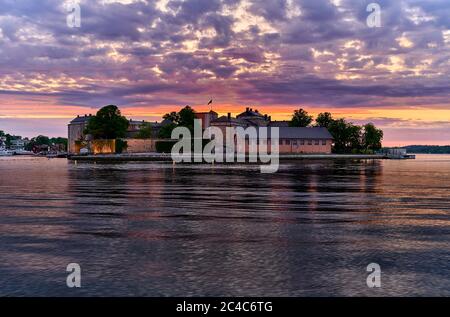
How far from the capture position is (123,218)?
65.5ft

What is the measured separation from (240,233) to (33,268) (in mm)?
6878

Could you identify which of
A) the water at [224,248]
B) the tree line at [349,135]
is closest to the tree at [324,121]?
the tree line at [349,135]

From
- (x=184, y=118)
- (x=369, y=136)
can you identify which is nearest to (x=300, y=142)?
(x=369, y=136)

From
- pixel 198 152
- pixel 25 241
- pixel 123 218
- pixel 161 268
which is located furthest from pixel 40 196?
pixel 198 152

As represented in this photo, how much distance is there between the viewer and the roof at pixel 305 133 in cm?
18000

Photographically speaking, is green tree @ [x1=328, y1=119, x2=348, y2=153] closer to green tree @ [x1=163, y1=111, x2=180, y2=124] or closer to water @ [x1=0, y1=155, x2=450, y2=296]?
green tree @ [x1=163, y1=111, x2=180, y2=124]

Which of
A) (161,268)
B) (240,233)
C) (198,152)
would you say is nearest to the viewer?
(161,268)

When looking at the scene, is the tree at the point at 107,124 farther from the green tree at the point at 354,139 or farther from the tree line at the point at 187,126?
the green tree at the point at 354,139

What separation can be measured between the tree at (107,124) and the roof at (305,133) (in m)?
59.8

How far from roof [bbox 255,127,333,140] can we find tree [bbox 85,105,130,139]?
59.8 metres

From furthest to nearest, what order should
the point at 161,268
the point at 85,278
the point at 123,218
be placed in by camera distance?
the point at 123,218, the point at 161,268, the point at 85,278
